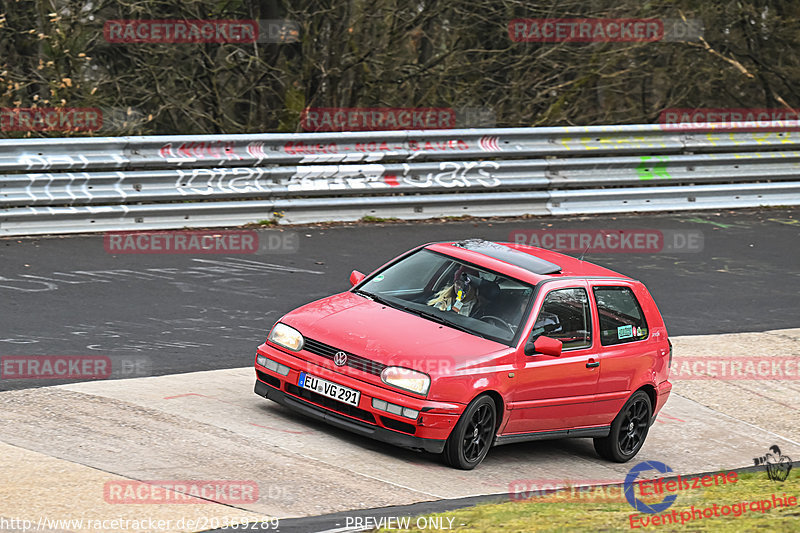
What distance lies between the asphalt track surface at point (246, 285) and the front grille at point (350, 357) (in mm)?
1696

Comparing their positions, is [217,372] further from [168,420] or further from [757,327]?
[757,327]

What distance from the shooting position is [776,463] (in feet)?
29.5

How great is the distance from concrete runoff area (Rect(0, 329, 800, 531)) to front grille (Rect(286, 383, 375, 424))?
0.76 feet

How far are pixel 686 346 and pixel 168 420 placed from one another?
6.02m

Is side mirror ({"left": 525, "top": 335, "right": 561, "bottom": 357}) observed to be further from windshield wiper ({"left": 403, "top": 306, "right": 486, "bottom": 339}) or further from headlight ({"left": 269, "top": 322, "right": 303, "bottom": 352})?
headlight ({"left": 269, "top": 322, "right": 303, "bottom": 352})

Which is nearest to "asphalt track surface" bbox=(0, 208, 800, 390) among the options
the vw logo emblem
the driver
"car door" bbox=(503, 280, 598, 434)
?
the vw logo emblem

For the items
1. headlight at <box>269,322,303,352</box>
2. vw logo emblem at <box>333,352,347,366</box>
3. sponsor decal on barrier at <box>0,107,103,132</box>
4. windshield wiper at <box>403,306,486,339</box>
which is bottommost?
vw logo emblem at <box>333,352,347,366</box>

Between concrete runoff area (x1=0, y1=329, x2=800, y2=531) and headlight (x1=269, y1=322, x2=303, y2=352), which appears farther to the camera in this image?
headlight (x1=269, y1=322, x2=303, y2=352)

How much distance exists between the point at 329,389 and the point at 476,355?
1.05m

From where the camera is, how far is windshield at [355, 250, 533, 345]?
8.33 meters

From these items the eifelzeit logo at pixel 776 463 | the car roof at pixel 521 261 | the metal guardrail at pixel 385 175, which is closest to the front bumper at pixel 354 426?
the car roof at pixel 521 261

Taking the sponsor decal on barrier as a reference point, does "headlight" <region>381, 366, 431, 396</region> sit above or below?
below

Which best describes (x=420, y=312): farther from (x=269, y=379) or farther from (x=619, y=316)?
(x=619, y=316)

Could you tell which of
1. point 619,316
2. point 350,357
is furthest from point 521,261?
point 350,357
